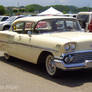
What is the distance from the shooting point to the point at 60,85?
574cm

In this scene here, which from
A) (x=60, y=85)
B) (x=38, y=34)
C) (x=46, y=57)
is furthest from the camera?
(x=38, y=34)

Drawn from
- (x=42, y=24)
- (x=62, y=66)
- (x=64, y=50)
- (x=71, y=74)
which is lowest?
(x=71, y=74)

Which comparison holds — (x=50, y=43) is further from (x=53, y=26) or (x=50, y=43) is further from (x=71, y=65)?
(x=53, y=26)

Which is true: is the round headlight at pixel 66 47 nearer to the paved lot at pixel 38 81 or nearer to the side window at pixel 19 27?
the paved lot at pixel 38 81

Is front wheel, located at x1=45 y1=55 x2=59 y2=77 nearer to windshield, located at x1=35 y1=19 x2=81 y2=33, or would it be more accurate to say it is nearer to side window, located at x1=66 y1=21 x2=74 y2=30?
windshield, located at x1=35 y1=19 x2=81 y2=33

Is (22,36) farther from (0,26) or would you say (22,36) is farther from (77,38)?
(0,26)

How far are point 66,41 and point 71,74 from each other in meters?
1.24

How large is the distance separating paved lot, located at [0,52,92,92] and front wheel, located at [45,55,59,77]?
0.13 meters

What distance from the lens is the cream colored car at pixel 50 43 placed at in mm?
5895

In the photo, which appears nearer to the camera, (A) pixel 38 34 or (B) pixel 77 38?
(B) pixel 77 38

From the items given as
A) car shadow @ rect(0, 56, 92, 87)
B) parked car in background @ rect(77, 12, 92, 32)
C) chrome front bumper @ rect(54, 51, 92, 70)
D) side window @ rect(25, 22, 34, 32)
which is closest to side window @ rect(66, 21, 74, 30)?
side window @ rect(25, 22, 34, 32)

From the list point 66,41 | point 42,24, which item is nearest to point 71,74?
point 66,41

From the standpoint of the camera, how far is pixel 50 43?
20.4ft

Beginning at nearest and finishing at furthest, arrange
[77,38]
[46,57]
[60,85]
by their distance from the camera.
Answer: [60,85] < [77,38] < [46,57]
